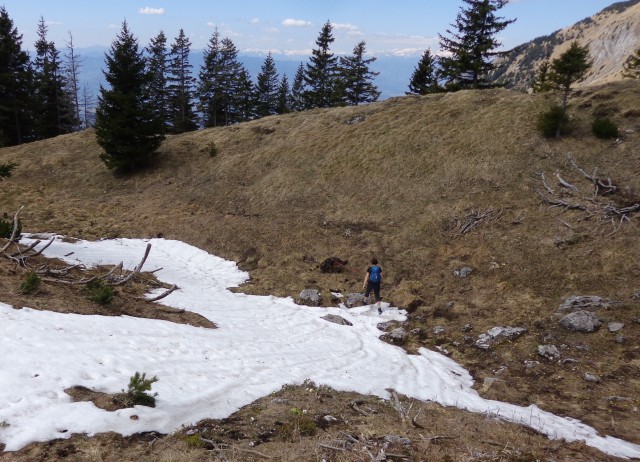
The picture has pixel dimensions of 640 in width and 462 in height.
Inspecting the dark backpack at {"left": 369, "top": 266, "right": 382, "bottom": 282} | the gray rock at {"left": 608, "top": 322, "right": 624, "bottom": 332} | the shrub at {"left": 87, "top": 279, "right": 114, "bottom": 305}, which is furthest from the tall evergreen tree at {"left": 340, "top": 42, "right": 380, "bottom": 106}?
the shrub at {"left": 87, "top": 279, "right": 114, "bottom": 305}

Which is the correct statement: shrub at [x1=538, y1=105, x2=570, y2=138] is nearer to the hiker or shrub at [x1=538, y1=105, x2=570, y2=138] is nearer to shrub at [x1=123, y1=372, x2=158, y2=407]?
the hiker

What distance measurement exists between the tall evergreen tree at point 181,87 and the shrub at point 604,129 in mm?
45505

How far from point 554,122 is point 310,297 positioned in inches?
648

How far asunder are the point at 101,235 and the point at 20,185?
14911 millimetres

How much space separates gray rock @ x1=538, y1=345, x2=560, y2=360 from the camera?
1046cm

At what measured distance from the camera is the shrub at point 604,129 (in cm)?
1952

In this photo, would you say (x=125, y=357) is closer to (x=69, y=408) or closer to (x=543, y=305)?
(x=69, y=408)

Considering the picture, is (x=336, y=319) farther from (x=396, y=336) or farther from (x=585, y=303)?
(x=585, y=303)

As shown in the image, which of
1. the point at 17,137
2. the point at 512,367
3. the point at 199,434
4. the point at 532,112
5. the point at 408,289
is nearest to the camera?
the point at 199,434

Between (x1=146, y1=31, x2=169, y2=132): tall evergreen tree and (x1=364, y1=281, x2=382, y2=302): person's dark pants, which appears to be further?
(x1=146, y1=31, x2=169, y2=132): tall evergreen tree

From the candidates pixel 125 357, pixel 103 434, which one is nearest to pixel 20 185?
pixel 125 357

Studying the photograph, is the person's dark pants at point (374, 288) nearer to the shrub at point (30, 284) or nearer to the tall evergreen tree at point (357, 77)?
the shrub at point (30, 284)

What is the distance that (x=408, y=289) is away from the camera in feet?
50.5

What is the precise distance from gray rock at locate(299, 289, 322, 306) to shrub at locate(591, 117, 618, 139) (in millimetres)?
16897
